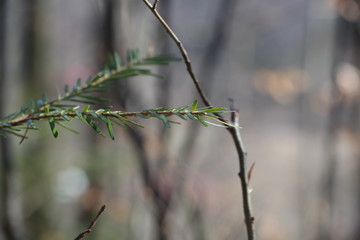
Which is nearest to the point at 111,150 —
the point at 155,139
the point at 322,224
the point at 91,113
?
the point at 155,139

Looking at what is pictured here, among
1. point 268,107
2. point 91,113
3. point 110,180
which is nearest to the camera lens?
point 91,113

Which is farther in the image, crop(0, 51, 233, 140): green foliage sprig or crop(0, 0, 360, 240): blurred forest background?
crop(0, 0, 360, 240): blurred forest background

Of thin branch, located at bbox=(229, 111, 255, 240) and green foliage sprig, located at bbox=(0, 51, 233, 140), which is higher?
green foliage sprig, located at bbox=(0, 51, 233, 140)

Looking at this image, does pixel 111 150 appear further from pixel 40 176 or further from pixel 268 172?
pixel 268 172

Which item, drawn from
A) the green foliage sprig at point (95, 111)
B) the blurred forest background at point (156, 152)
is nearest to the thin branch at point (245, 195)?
the green foliage sprig at point (95, 111)

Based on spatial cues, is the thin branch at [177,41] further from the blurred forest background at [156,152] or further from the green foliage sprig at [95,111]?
the blurred forest background at [156,152]

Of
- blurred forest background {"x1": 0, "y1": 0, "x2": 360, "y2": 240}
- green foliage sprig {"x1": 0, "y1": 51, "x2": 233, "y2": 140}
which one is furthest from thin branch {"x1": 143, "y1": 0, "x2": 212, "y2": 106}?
blurred forest background {"x1": 0, "y1": 0, "x2": 360, "y2": 240}

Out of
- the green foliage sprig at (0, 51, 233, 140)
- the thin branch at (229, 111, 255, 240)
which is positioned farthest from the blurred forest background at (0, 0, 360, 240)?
the thin branch at (229, 111, 255, 240)

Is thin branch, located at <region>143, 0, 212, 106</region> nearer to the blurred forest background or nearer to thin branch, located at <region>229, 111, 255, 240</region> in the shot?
thin branch, located at <region>229, 111, 255, 240</region>

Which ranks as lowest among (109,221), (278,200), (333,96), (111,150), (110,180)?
(278,200)
